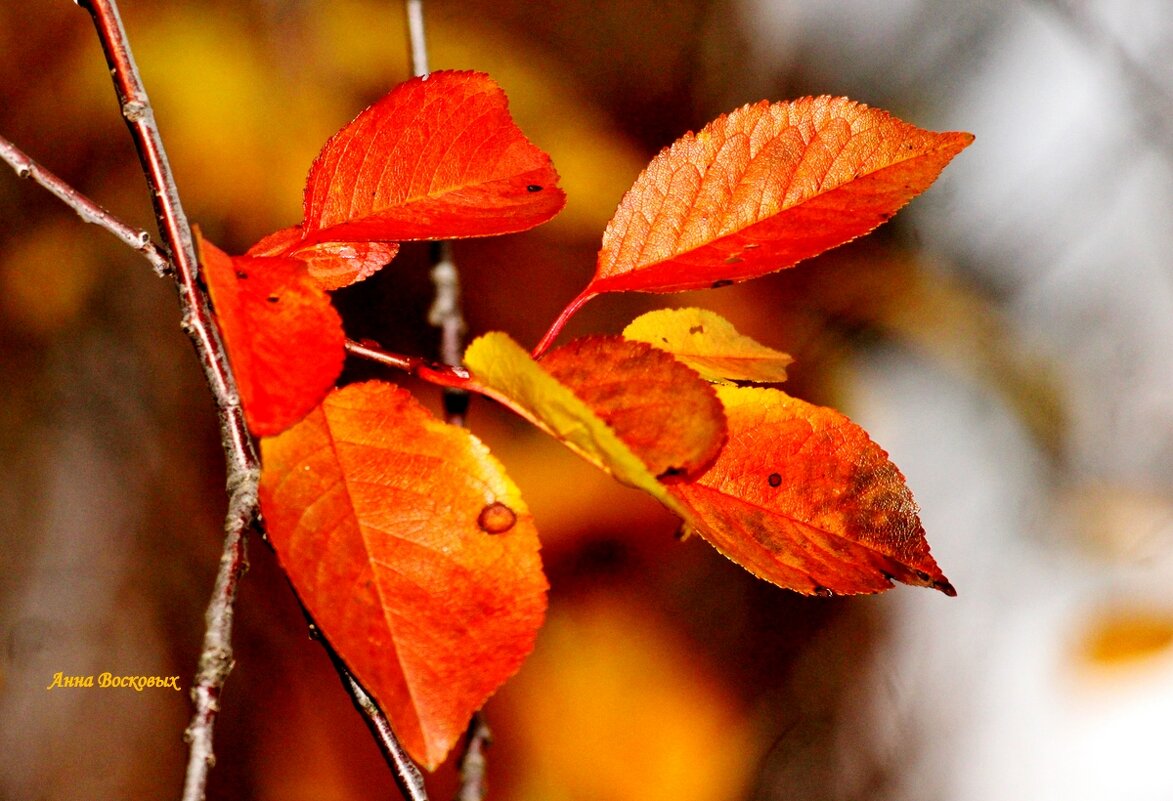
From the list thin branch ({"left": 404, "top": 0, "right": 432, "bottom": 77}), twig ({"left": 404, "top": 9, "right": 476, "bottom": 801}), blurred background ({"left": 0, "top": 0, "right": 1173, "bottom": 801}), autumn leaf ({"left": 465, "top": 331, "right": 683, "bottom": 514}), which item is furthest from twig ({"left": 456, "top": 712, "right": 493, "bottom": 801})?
blurred background ({"left": 0, "top": 0, "right": 1173, "bottom": 801})

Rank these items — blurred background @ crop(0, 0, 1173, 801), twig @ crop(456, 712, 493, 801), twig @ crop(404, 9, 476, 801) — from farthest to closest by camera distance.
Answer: blurred background @ crop(0, 0, 1173, 801)
twig @ crop(404, 9, 476, 801)
twig @ crop(456, 712, 493, 801)

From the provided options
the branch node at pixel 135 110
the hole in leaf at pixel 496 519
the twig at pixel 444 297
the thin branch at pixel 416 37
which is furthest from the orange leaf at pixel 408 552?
the thin branch at pixel 416 37

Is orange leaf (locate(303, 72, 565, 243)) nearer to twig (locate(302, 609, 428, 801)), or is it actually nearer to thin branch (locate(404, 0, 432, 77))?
twig (locate(302, 609, 428, 801))

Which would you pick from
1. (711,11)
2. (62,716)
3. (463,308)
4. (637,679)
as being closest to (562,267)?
(463,308)

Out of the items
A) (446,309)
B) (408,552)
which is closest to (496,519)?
(408,552)

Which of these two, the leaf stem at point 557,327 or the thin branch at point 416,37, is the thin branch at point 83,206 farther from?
the thin branch at point 416,37
